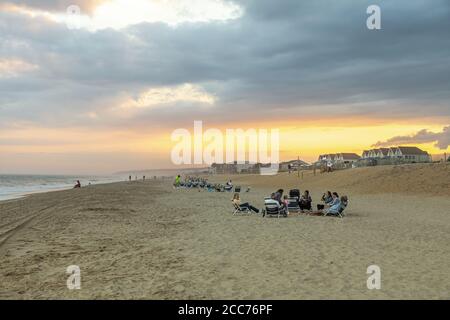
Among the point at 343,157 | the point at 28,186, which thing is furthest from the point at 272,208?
the point at 343,157

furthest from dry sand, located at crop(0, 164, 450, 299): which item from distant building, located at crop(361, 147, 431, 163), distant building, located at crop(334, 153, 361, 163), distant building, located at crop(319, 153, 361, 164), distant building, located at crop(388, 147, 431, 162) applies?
distant building, located at crop(334, 153, 361, 163)

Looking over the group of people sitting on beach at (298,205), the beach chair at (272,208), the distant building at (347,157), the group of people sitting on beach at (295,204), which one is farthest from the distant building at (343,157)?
the beach chair at (272,208)

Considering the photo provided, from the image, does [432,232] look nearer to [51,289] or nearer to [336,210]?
[336,210]

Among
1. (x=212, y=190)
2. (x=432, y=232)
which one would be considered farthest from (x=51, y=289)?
(x=212, y=190)

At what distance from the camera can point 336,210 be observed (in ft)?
57.9

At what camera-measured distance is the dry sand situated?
23.7ft

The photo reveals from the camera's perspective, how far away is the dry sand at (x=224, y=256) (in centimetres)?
721

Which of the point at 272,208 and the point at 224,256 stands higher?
the point at 272,208

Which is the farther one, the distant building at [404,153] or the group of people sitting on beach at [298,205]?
the distant building at [404,153]

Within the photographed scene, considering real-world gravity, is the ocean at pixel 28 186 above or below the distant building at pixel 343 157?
below

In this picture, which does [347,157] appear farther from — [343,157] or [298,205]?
[298,205]

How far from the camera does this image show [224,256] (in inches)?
384

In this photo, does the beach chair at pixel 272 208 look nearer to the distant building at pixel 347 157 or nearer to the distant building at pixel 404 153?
the distant building at pixel 404 153
